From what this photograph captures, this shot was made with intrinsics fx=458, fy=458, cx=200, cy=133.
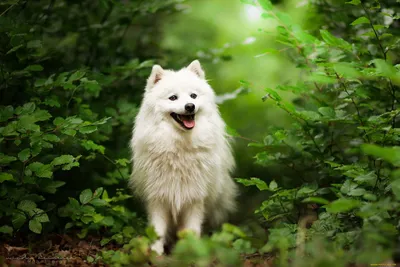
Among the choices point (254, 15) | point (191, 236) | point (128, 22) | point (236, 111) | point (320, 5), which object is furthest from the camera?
point (254, 15)

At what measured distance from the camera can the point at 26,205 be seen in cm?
365

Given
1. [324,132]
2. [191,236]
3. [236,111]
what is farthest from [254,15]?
[191,236]

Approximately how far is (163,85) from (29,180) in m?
1.36

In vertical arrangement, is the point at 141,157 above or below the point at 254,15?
above

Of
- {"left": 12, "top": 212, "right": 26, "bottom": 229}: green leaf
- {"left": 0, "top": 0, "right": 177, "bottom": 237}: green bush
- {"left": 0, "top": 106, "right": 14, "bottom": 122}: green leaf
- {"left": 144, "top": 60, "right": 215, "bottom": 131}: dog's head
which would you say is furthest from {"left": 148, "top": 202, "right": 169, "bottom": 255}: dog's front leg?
{"left": 0, "top": 106, "right": 14, "bottom": 122}: green leaf

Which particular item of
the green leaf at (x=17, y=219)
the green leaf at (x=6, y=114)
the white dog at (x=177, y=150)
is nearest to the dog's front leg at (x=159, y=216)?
the white dog at (x=177, y=150)

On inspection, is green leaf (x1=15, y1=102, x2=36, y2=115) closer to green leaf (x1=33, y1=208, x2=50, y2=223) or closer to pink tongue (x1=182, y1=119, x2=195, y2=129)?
green leaf (x1=33, y1=208, x2=50, y2=223)

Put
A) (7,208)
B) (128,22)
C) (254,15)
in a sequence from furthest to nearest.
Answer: (254,15) → (128,22) → (7,208)

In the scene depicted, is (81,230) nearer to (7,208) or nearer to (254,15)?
(7,208)

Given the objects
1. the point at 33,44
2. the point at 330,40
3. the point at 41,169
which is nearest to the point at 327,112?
the point at 330,40

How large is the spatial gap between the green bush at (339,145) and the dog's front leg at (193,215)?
0.54 meters

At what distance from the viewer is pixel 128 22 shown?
5.32 metres

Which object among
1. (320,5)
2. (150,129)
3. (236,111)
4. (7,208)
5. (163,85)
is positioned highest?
Result: (320,5)

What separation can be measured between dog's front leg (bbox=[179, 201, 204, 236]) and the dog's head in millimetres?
724
